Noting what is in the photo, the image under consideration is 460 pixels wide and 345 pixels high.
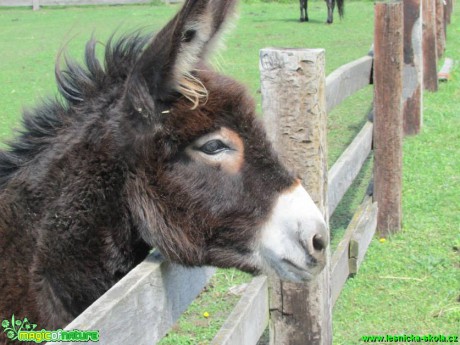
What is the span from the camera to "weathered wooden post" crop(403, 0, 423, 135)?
7938 millimetres

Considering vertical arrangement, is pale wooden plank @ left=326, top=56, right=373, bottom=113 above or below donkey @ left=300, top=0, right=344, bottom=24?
above

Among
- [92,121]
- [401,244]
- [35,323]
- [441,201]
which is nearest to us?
[35,323]

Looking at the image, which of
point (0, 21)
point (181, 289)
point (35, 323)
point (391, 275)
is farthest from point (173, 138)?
point (0, 21)

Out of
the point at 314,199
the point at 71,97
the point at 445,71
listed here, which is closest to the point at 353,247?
the point at 314,199

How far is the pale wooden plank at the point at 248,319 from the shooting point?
273 cm

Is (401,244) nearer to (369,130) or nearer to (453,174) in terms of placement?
(369,130)

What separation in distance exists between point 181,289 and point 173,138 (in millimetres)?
502

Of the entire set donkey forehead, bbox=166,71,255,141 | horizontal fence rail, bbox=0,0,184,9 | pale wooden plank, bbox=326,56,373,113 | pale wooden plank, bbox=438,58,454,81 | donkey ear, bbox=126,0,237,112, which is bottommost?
pale wooden plank, bbox=438,58,454,81

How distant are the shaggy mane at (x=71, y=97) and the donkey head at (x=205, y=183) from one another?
0.20 meters

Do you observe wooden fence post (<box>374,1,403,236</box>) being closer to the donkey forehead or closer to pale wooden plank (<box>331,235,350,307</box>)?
pale wooden plank (<box>331,235,350,307</box>)

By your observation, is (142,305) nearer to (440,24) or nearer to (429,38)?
(429,38)

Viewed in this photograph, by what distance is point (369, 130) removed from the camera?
5676 mm

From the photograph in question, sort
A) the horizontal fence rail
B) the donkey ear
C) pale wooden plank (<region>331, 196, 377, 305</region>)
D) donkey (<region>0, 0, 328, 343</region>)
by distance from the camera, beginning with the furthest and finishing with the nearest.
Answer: the horizontal fence rail
pale wooden plank (<region>331, 196, 377, 305</region>)
donkey (<region>0, 0, 328, 343</region>)
the donkey ear

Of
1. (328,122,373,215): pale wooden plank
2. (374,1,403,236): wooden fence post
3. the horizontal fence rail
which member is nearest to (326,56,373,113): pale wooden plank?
(374,1,403,236): wooden fence post
